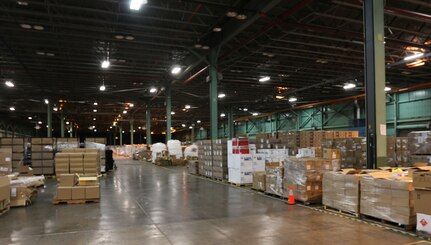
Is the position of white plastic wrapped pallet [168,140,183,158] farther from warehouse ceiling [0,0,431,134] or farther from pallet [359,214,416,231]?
pallet [359,214,416,231]

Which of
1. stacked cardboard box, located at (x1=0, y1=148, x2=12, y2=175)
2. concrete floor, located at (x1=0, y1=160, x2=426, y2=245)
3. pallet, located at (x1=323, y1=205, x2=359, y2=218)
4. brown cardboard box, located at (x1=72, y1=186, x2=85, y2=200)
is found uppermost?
stacked cardboard box, located at (x1=0, y1=148, x2=12, y2=175)

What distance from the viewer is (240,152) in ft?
43.0

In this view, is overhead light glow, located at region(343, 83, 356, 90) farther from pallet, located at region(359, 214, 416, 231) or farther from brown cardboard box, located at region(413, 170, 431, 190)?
brown cardboard box, located at region(413, 170, 431, 190)

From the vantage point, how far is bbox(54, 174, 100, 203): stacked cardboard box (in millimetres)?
9719

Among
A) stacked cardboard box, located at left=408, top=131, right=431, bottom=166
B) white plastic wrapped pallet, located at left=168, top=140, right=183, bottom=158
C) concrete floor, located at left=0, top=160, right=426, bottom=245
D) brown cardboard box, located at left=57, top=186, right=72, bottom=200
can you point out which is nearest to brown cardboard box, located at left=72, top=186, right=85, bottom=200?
brown cardboard box, located at left=57, top=186, right=72, bottom=200

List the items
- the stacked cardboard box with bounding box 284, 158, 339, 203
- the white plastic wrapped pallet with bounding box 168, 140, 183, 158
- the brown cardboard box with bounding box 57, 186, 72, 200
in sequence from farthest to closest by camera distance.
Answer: the white plastic wrapped pallet with bounding box 168, 140, 183, 158, the brown cardboard box with bounding box 57, 186, 72, 200, the stacked cardboard box with bounding box 284, 158, 339, 203

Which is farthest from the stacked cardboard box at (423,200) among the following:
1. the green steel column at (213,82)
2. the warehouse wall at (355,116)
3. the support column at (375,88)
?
the warehouse wall at (355,116)

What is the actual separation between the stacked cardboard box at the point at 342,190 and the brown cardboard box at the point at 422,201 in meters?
1.47

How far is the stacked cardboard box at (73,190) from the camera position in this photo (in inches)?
383

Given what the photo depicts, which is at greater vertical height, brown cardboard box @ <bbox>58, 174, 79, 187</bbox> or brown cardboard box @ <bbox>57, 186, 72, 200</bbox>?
brown cardboard box @ <bbox>58, 174, 79, 187</bbox>

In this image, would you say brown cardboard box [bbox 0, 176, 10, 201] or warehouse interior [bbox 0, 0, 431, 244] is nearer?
warehouse interior [bbox 0, 0, 431, 244]

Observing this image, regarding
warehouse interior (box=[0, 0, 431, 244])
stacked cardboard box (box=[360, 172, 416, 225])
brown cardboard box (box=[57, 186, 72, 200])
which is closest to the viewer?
stacked cardboard box (box=[360, 172, 416, 225])

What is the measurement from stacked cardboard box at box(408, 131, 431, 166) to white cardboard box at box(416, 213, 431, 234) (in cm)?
528

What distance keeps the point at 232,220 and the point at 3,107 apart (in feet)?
122
